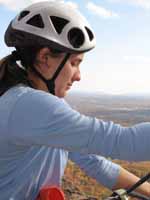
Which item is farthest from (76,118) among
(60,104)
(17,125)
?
(17,125)

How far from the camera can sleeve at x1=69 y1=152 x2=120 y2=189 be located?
4492 millimetres

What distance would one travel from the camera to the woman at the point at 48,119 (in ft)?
10.1

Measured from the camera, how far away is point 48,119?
10.0 ft

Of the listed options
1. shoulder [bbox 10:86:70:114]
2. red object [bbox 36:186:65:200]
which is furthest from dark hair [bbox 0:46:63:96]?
red object [bbox 36:186:65:200]

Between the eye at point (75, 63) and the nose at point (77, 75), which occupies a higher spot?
the eye at point (75, 63)

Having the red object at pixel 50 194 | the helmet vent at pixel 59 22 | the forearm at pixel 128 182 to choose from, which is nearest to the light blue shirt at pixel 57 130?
the red object at pixel 50 194

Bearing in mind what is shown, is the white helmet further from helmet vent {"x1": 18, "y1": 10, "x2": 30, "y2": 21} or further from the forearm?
the forearm

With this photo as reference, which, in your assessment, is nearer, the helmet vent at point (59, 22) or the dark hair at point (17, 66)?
the dark hair at point (17, 66)

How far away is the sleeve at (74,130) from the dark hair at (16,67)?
469 mm

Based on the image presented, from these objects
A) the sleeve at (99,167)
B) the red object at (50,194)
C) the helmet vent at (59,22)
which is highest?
the helmet vent at (59,22)

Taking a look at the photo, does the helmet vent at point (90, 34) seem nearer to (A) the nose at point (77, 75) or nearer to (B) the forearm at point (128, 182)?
(A) the nose at point (77, 75)

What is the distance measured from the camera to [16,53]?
13.0ft

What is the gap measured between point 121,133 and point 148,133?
0.19 metres

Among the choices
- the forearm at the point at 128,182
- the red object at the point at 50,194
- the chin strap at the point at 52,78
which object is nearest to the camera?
the red object at the point at 50,194
